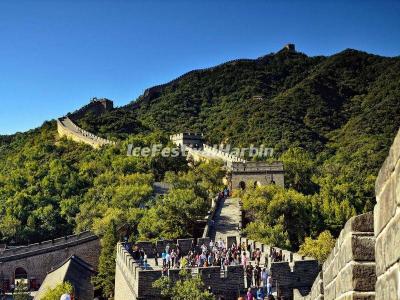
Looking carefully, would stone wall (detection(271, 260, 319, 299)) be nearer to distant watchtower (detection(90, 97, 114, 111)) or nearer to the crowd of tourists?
the crowd of tourists

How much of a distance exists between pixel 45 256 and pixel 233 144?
4043 centimetres

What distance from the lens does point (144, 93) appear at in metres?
119

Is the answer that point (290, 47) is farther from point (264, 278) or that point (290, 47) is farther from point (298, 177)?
point (264, 278)

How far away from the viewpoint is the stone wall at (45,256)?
40.5m

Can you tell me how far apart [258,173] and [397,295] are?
136ft

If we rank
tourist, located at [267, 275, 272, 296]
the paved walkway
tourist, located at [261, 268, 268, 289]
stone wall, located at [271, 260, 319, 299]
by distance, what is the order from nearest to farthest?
tourist, located at [267, 275, 272, 296], tourist, located at [261, 268, 268, 289], stone wall, located at [271, 260, 319, 299], the paved walkway

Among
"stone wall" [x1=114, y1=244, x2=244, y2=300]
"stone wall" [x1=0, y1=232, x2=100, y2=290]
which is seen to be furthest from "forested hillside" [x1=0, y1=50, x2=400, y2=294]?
"stone wall" [x1=114, y1=244, x2=244, y2=300]

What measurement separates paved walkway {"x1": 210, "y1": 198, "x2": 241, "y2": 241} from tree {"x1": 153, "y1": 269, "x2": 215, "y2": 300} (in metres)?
12.1

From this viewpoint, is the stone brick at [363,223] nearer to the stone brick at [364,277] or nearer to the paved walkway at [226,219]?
the stone brick at [364,277]

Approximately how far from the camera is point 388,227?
3.10 m

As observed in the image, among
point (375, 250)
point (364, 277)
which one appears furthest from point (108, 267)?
point (375, 250)


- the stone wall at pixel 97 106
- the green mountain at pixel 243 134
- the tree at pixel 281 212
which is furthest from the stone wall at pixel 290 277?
the stone wall at pixel 97 106

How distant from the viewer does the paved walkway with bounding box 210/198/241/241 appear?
104 feet

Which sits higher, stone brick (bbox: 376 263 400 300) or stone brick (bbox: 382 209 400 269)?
stone brick (bbox: 382 209 400 269)
